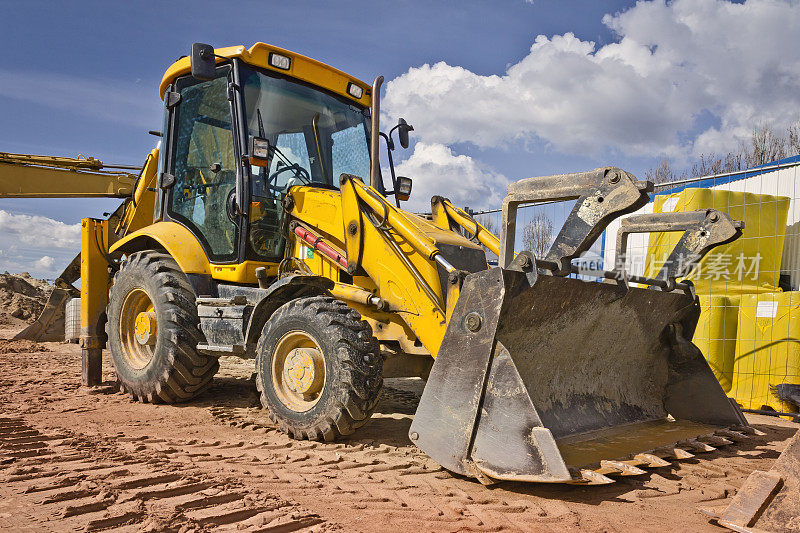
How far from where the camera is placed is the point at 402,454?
167 inches

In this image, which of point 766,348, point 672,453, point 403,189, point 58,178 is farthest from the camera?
point 58,178

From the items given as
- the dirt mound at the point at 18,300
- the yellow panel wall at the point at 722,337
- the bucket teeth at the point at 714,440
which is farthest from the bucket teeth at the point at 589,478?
the dirt mound at the point at 18,300

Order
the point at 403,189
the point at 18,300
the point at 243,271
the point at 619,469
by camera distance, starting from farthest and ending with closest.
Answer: the point at 18,300 → the point at 403,189 → the point at 243,271 → the point at 619,469

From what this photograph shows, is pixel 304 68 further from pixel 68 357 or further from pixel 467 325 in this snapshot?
pixel 68 357

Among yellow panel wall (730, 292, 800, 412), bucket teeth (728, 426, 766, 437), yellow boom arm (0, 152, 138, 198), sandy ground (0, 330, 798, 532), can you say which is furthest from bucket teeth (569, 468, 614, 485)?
yellow boom arm (0, 152, 138, 198)

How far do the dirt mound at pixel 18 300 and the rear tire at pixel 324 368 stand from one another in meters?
14.7

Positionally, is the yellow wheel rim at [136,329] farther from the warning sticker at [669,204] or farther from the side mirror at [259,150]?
the warning sticker at [669,204]

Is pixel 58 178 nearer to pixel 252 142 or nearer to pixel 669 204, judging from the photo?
pixel 252 142

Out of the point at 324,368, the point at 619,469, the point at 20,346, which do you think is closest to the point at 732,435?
the point at 619,469

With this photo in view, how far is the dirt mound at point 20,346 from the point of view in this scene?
10.8 m

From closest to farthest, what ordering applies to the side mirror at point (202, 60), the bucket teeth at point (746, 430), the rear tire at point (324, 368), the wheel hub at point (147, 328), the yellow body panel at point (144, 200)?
1. the rear tire at point (324, 368)
2. the bucket teeth at point (746, 430)
3. the side mirror at point (202, 60)
4. the wheel hub at point (147, 328)
5. the yellow body panel at point (144, 200)

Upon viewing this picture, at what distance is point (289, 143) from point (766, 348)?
548 cm

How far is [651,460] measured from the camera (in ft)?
12.2

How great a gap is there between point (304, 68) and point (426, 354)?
3.06 meters
